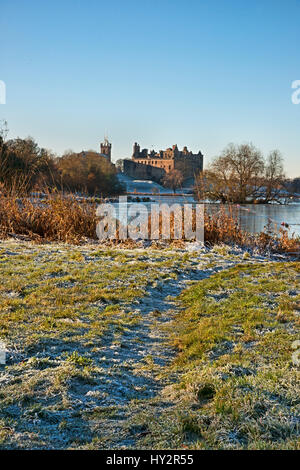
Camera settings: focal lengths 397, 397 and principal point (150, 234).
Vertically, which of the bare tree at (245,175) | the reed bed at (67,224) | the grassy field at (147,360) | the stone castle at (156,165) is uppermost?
the stone castle at (156,165)

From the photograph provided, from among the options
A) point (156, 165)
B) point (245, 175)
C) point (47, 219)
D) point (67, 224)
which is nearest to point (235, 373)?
point (67, 224)

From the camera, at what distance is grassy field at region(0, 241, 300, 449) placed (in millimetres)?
2279

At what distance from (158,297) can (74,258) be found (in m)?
2.64

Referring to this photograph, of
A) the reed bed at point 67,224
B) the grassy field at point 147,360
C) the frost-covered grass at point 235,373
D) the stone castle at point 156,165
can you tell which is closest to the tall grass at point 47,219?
the reed bed at point 67,224

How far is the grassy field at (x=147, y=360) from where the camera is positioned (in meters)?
2.28

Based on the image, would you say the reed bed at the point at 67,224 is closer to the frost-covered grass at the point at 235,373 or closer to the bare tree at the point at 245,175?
the frost-covered grass at the point at 235,373

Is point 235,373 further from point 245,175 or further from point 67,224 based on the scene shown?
point 245,175

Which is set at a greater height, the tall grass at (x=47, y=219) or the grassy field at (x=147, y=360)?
the tall grass at (x=47, y=219)

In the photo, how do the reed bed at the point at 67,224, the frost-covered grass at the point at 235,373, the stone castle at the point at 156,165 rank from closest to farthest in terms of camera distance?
the frost-covered grass at the point at 235,373
the reed bed at the point at 67,224
the stone castle at the point at 156,165

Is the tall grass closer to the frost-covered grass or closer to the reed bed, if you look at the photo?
the reed bed

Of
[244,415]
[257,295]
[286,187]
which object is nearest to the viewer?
[244,415]
